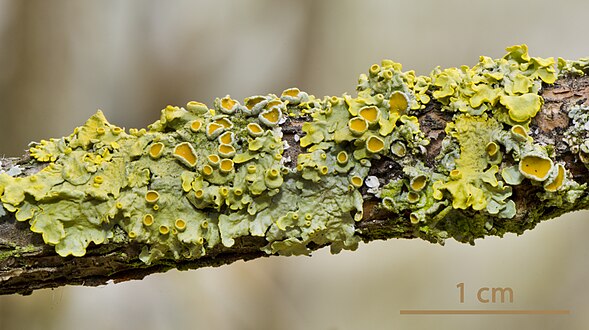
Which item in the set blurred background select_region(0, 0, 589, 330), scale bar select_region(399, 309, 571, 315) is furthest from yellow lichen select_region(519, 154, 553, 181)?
blurred background select_region(0, 0, 589, 330)

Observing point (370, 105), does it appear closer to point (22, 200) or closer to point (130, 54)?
point (22, 200)

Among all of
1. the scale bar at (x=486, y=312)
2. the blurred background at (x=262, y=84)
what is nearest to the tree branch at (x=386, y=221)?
the scale bar at (x=486, y=312)

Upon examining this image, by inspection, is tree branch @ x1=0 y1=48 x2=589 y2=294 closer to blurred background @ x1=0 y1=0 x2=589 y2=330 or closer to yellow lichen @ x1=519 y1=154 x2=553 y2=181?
yellow lichen @ x1=519 y1=154 x2=553 y2=181

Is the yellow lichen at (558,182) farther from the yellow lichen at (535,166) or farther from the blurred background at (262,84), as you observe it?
the blurred background at (262,84)

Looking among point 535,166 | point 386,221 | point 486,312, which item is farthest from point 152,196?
point 486,312

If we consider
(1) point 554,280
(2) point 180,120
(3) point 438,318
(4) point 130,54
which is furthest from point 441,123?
(4) point 130,54

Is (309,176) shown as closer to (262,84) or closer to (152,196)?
(152,196)

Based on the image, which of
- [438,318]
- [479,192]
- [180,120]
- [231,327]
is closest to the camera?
[479,192]

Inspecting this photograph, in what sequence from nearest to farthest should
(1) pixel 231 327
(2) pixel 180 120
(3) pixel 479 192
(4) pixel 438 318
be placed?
(3) pixel 479 192, (2) pixel 180 120, (4) pixel 438 318, (1) pixel 231 327
